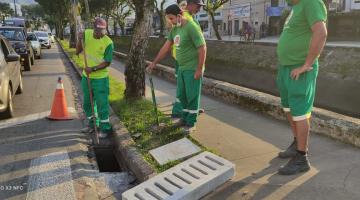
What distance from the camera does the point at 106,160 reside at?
6.13 metres

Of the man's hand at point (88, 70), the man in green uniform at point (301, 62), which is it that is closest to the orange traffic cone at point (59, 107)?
the man's hand at point (88, 70)

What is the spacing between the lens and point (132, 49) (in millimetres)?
8281

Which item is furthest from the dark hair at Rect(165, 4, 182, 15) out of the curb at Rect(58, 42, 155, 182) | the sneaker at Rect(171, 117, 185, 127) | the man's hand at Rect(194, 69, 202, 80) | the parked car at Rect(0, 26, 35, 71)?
the parked car at Rect(0, 26, 35, 71)

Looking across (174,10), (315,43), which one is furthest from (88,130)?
(315,43)

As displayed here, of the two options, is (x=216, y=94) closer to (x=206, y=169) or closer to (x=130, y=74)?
(x=130, y=74)

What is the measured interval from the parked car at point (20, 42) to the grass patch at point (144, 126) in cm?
846

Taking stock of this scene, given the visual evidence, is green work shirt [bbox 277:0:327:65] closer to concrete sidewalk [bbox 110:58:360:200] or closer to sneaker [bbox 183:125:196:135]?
concrete sidewalk [bbox 110:58:360:200]

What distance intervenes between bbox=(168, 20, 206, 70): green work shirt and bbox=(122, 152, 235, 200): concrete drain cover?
1747mm

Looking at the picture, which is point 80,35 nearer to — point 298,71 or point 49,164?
point 49,164

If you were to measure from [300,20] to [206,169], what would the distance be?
5.74 feet

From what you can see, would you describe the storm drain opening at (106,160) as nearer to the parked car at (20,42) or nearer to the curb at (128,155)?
the curb at (128,155)

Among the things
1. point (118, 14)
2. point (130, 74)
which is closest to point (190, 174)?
point (130, 74)

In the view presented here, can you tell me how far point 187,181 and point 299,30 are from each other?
1839mm

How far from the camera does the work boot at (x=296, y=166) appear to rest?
431cm
